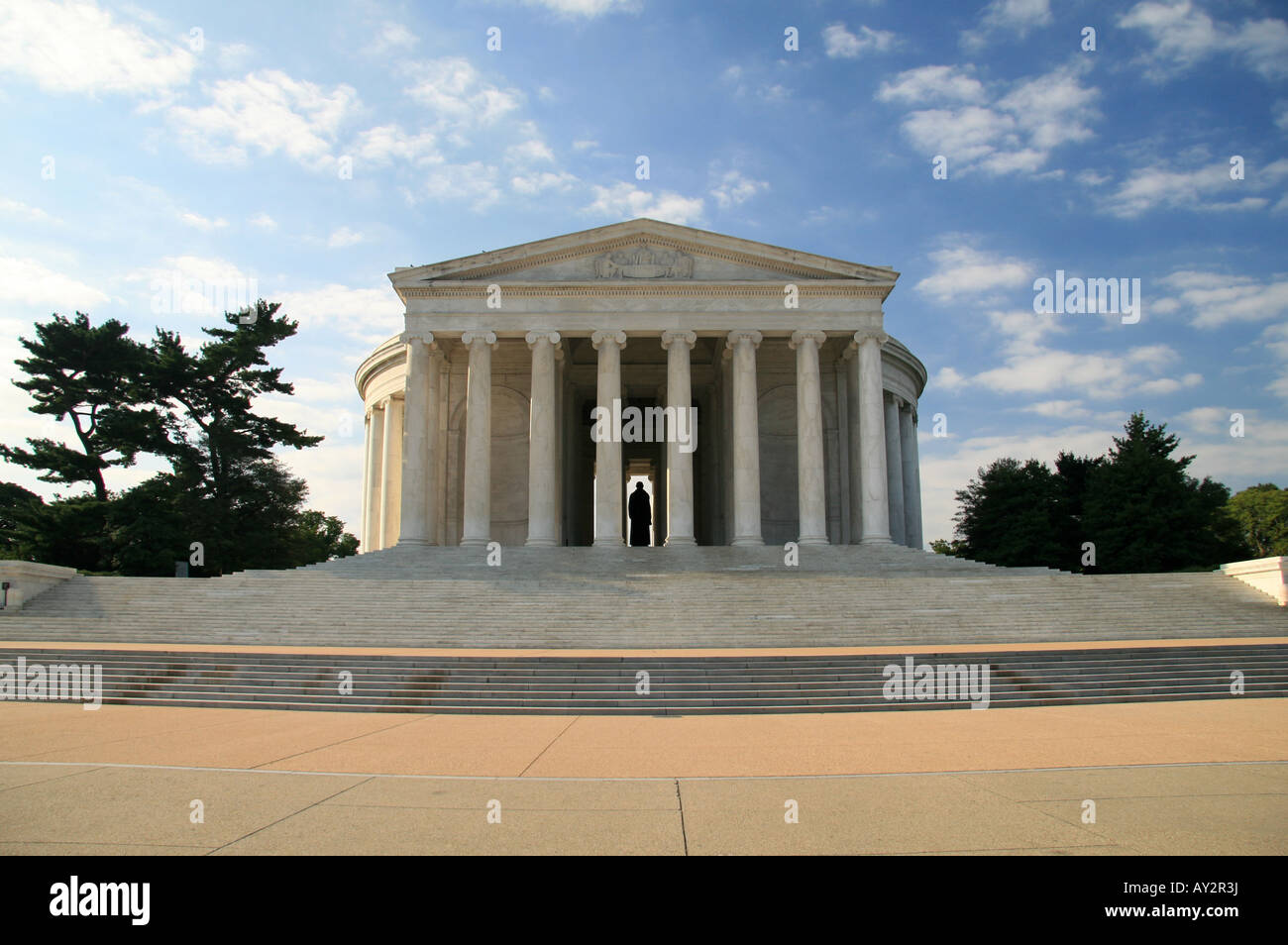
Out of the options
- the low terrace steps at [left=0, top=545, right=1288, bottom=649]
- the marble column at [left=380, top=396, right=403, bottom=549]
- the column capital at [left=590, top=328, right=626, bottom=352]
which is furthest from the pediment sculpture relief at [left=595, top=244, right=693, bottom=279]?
the marble column at [left=380, top=396, right=403, bottom=549]

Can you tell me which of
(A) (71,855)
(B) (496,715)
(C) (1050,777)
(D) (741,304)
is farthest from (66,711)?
(D) (741,304)

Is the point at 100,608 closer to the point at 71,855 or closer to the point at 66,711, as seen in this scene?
the point at 66,711

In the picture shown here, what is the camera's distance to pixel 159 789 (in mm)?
9430

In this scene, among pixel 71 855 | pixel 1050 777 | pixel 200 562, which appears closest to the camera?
pixel 71 855

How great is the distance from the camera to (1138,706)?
19.0 metres

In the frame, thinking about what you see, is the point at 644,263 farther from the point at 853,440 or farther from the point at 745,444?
the point at 853,440

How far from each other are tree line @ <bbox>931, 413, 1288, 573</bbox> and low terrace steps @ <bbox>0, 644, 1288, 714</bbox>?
125 feet

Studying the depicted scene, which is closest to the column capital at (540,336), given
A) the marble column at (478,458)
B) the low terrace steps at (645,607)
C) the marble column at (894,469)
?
the marble column at (478,458)

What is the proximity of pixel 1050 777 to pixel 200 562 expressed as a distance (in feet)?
172

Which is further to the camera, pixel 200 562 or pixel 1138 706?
pixel 200 562

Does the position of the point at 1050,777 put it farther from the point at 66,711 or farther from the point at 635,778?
the point at 66,711
